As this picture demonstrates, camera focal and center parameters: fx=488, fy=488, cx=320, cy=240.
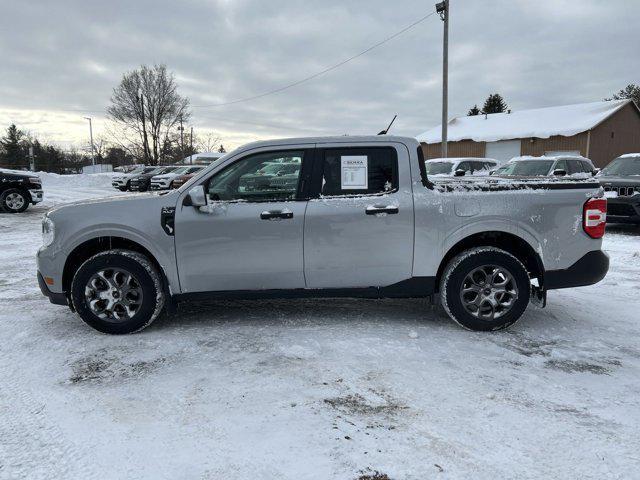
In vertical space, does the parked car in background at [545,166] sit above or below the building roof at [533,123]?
below

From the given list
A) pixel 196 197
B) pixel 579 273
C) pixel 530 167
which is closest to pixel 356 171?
pixel 196 197

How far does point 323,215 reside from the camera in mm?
4223

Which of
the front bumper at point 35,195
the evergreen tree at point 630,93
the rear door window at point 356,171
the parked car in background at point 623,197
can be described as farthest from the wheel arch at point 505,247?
the evergreen tree at point 630,93

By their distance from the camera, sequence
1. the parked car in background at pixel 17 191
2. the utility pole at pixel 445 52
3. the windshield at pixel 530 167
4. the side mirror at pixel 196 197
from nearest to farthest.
A: the side mirror at pixel 196 197 → the windshield at pixel 530 167 → the parked car in background at pixel 17 191 → the utility pole at pixel 445 52

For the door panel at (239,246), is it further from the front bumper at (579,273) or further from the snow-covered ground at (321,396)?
the front bumper at (579,273)

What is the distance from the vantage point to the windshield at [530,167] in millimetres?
13594

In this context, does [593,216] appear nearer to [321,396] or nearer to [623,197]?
[321,396]

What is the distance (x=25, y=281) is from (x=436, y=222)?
5.50 meters

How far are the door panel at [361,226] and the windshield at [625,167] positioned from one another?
860 cm

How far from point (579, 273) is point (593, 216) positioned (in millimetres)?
517

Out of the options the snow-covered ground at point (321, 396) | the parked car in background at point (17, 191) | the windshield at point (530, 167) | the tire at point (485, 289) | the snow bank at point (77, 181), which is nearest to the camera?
the snow-covered ground at point (321, 396)

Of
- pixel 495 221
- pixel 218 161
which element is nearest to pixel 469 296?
pixel 495 221

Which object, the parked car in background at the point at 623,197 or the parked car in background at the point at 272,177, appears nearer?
the parked car in background at the point at 272,177

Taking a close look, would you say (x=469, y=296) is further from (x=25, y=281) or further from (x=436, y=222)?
(x=25, y=281)
